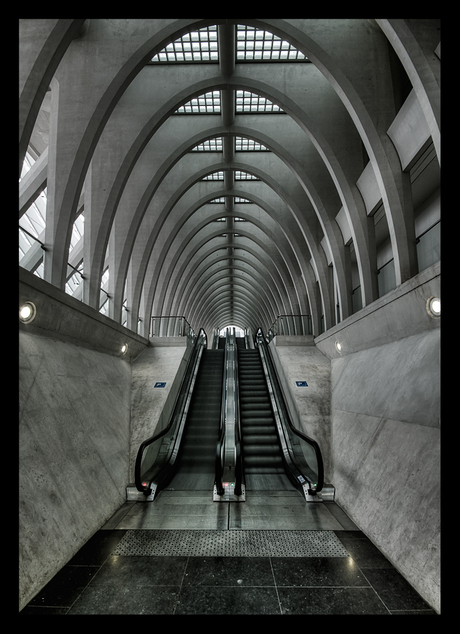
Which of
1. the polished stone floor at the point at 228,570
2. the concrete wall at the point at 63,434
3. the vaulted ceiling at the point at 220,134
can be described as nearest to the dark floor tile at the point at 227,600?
the polished stone floor at the point at 228,570

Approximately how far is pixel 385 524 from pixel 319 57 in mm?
9611

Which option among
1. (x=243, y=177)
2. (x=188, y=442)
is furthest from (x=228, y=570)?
(x=243, y=177)

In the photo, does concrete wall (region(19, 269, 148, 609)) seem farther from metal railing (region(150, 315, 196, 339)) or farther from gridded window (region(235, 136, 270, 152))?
gridded window (region(235, 136, 270, 152))

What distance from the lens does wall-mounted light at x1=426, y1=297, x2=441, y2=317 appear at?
5863 millimetres

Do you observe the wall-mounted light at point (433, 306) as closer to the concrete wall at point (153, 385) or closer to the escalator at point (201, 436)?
the escalator at point (201, 436)

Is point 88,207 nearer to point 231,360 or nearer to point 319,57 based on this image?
point 319,57

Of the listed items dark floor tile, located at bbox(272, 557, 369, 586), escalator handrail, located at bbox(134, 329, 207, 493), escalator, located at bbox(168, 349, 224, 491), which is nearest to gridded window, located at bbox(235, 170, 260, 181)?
escalator handrail, located at bbox(134, 329, 207, 493)

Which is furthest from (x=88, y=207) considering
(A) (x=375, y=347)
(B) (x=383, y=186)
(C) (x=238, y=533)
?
(C) (x=238, y=533)

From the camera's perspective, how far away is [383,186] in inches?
340

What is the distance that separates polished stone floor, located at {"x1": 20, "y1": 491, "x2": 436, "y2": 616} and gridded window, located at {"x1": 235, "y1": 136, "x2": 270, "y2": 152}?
15.4m

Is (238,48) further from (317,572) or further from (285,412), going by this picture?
(317,572)

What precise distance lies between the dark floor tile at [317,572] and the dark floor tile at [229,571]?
14 cm

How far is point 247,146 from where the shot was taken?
17.9m
